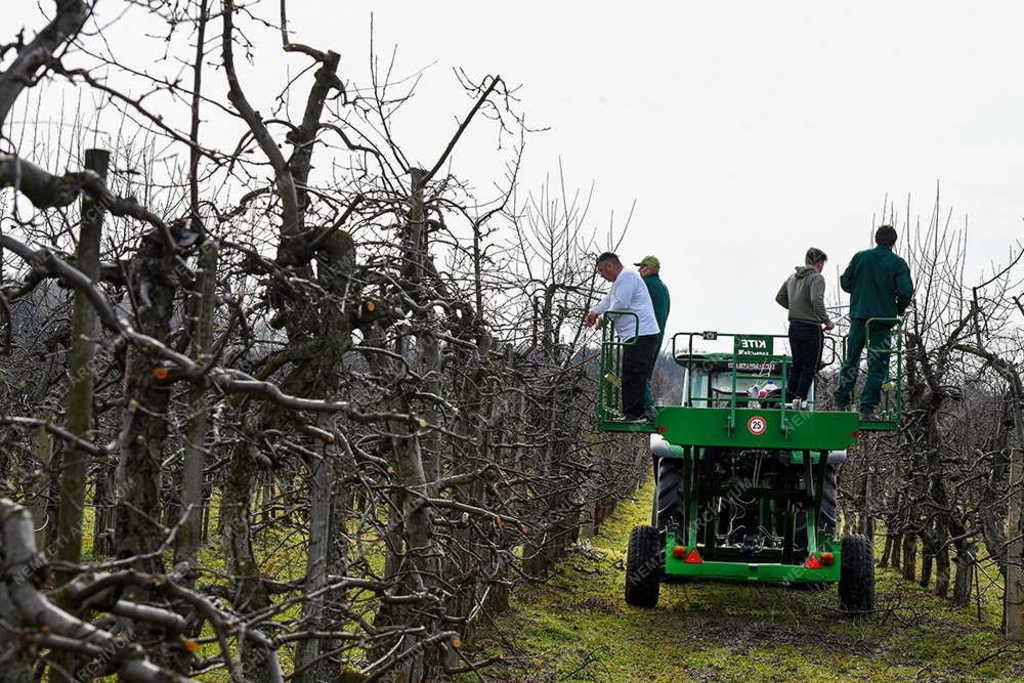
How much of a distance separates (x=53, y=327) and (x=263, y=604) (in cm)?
532

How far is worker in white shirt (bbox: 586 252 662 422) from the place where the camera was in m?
11.5

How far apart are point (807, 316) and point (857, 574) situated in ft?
9.33

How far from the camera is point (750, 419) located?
1190cm

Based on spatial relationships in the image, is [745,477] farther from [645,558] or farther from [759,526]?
[645,558]

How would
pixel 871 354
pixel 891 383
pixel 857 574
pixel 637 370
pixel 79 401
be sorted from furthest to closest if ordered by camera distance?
pixel 857 574
pixel 891 383
pixel 871 354
pixel 637 370
pixel 79 401

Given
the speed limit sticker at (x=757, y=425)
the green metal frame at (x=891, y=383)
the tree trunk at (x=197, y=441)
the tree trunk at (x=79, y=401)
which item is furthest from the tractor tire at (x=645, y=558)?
the tree trunk at (x=79, y=401)

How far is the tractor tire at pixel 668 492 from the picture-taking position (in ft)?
44.8

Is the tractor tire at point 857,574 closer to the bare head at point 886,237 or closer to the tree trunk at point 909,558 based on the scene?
the bare head at point 886,237

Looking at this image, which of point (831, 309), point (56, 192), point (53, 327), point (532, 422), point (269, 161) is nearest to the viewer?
point (56, 192)

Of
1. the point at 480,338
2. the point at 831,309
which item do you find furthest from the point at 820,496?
the point at 480,338

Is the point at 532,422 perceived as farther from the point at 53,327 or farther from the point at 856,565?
the point at 53,327

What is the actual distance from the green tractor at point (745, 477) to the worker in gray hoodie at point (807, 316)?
0.74 ft

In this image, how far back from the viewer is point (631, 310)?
11.4 metres

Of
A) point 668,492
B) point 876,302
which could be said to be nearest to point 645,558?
point 668,492
